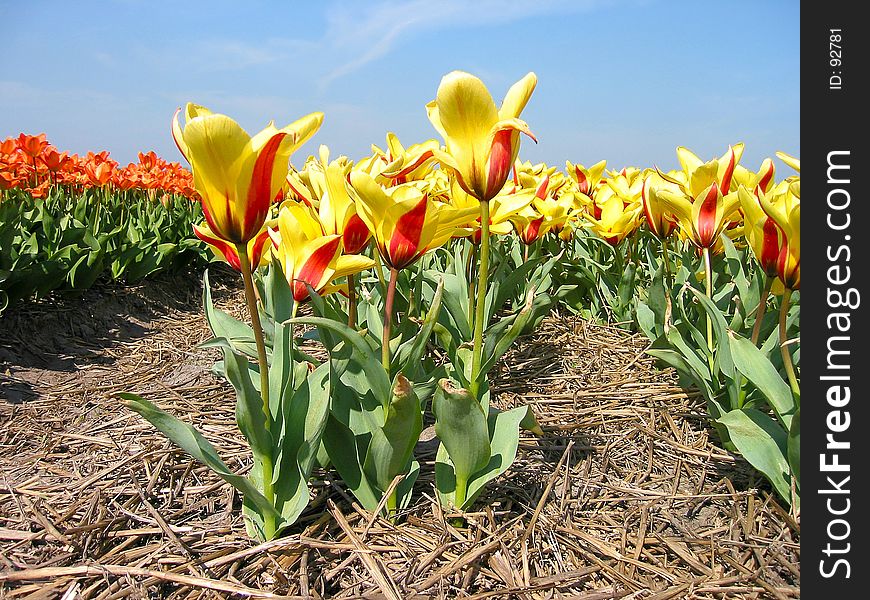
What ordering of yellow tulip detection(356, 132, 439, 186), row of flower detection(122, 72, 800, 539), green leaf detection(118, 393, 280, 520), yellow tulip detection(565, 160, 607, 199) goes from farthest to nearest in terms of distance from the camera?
yellow tulip detection(565, 160, 607, 199)
yellow tulip detection(356, 132, 439, 186)
green leaf detection(118, 393, 280, 520)
row of flower detection(122, 72, 800, 539)

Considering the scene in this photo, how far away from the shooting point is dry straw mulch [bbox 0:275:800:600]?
1379 millimetres

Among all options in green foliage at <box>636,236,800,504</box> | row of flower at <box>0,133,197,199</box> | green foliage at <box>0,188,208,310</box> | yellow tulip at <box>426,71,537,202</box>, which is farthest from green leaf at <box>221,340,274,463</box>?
row of flower at <box>0,133,197,199</box>

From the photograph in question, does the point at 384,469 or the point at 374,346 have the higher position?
the point at 374,346

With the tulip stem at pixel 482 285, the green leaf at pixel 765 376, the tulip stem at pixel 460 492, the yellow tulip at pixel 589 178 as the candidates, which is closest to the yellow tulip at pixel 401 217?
the tulip stem at pixel 482 285

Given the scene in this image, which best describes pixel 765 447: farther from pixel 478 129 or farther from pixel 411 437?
Answer: pixel 478 129

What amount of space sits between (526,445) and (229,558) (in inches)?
38.0

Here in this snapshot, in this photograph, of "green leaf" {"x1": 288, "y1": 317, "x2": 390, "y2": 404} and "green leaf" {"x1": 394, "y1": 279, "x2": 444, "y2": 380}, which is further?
"green leaf" {"x1": 394, "y1": 279, "x2": 444, "y2": 380}

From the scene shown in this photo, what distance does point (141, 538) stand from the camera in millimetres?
1548

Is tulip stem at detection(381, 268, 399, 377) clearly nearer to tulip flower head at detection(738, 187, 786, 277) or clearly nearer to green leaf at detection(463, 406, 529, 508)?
green leaf at detection(463, 406, 529, 508)

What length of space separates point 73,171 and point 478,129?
675cm

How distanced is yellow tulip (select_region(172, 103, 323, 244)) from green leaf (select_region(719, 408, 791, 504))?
1236 millimetres

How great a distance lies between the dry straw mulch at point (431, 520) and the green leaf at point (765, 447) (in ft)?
0.39
